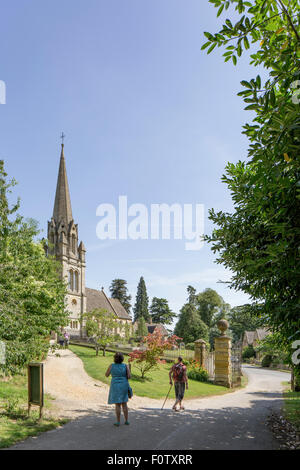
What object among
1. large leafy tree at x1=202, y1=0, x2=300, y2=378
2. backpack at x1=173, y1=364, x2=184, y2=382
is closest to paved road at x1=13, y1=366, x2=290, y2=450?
backpack at x1=173, y1=364, x2=184, y2=382

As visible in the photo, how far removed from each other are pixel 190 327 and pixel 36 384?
1815 inches

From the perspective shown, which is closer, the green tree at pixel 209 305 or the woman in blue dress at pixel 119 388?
the woman in blue dress at pixel 119 388

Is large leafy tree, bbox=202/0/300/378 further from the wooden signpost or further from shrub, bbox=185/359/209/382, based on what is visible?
shrub, bbox=185/359/209/382

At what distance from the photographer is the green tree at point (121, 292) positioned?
87562mm

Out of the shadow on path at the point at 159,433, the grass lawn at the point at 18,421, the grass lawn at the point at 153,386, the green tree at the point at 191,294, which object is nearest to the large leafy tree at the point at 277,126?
the shadow on path at the point at 159,433

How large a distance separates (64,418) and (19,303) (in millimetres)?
2987

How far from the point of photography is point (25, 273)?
29.9 feet

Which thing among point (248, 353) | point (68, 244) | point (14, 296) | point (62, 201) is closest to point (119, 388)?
point (14, 296)

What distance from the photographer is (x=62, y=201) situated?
189 feet

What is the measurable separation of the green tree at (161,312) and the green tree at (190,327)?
4616 centimetres

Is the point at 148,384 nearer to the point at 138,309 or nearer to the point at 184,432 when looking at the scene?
the point at 184,432

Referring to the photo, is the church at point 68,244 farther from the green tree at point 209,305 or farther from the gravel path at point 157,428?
the gravel path at point 157,428

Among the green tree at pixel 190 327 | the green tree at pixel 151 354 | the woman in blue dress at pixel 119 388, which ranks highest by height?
the woman in blue dress at pixel 119 388

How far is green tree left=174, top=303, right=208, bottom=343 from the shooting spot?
51.7 meters
